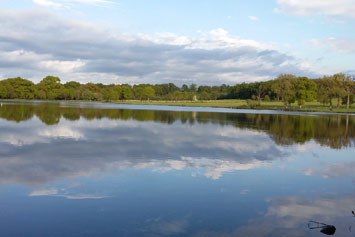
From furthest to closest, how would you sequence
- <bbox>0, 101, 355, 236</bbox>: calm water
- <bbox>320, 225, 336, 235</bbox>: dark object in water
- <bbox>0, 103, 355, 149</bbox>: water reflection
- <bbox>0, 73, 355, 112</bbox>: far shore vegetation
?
<bbox>0, 73, 355, 112</bbox>: far shore vegetation
<bbox>0, 103, 355, 149</bbox>: water reflection
<bbox>0, 101, 355, 236</bbox>: calm water
<bbox>320, 225, 336, 235</bbox>: dark object in water

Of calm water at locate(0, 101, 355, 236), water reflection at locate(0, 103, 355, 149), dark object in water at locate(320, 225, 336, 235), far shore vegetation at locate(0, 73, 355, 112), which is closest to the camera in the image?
dark object in water at locate(320, 225, 336, 235)

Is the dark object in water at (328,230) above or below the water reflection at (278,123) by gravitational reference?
below

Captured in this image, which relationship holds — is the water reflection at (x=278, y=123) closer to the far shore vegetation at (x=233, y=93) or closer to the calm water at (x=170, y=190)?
the calm water at (x=170, y=190)

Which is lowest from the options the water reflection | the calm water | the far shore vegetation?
the calm water

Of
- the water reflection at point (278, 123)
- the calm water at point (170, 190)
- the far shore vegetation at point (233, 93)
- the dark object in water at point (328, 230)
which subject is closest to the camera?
the dark object in water at point (328, 230)

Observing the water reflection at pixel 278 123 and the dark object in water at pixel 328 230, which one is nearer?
the dark object in water at pixel 328 230

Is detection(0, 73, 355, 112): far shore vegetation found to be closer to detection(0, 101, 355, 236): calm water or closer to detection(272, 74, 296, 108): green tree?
detection(272, 74, 296, 108): green tree

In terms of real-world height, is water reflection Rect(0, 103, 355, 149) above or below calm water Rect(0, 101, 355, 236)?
above

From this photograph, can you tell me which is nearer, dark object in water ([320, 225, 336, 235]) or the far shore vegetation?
dark object in water ([320, 225, 336, 235])

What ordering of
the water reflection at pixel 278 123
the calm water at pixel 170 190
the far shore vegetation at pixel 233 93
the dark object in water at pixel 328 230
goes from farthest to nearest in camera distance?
the far shore vegetation at pixel 233 93
the water reflection at pixel 278 123
the calm water at pixel 170 190
the dark object in water at pixel 328 230

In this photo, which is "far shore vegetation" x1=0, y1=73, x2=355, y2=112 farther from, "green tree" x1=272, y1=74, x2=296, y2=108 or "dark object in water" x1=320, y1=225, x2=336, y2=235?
"dark object in water" x1=320, y1=225, x2=336, y2=235

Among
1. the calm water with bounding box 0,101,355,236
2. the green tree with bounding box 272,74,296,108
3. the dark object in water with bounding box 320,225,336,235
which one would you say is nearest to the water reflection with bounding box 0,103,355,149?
the calm water with bounding box 0,101,355,236

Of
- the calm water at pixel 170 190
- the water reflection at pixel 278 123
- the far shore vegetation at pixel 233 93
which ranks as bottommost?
the calm water at pixel 170 190

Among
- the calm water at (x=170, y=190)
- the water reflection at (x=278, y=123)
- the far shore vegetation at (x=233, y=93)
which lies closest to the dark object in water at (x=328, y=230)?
the calm water at (x=170, y=190)
